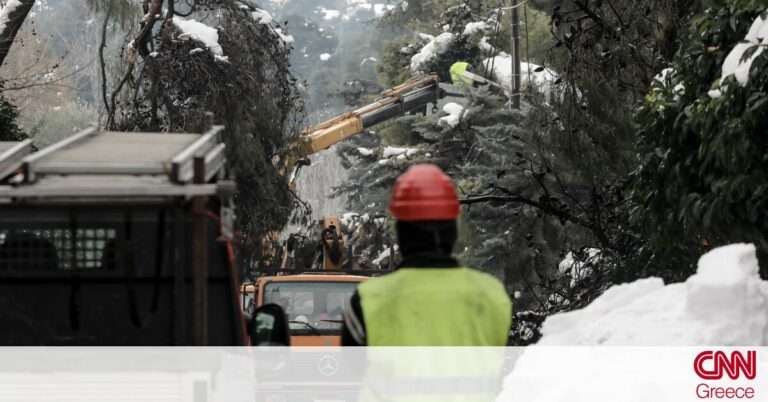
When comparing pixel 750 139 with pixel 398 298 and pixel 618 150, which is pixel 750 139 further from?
pixel 618 150

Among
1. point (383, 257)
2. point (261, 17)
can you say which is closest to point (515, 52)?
point (261, 17)

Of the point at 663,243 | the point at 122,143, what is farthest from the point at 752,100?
the point at 122,143

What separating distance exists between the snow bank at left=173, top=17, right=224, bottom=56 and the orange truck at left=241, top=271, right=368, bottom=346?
6626 millimetres

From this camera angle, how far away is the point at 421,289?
197 inches

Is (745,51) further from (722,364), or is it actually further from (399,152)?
Result: (399,152)

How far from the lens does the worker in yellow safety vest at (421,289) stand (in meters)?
4.98

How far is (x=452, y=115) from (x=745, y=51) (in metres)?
24.5

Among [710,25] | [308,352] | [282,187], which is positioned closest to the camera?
[710,25]

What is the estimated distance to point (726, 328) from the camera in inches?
372

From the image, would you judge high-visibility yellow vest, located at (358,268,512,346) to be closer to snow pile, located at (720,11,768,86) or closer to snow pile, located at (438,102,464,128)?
snow pile, located at (720,11,768,86)

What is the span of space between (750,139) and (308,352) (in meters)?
6.81

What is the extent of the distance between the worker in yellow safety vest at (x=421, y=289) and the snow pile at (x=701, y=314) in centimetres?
455

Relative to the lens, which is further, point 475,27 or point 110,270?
point 475,27

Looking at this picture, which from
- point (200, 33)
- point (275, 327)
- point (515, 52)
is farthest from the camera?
point (515, 52)
